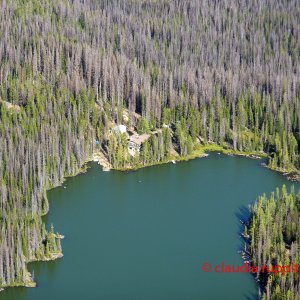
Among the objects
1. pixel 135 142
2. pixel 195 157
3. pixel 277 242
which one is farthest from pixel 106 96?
pixel 277 242

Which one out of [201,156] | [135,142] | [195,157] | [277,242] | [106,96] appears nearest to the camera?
[277,242]

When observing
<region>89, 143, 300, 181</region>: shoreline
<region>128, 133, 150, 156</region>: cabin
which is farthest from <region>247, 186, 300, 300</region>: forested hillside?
<region>128, 133, 150, 156</region>: cabin

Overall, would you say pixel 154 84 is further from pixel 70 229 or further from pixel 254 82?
pixel 70 229

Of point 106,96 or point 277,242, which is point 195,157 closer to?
point 106,96

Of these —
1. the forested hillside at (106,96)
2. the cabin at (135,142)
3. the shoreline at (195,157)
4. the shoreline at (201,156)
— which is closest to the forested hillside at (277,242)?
the shoreline at (201,156)

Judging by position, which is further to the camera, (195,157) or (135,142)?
(195,157)

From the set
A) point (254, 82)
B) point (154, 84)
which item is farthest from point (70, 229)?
point (254, 82)

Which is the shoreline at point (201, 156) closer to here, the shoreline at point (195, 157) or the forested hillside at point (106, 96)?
the shoreline at point (195, 157)
